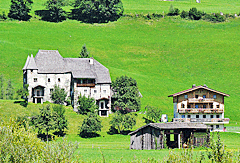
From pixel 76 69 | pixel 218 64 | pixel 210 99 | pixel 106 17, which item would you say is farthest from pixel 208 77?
pixel 106 17

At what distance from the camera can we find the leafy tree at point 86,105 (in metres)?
84.6

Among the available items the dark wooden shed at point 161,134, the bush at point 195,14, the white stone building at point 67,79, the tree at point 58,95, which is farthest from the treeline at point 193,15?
the dark wooden shed at point 161,134

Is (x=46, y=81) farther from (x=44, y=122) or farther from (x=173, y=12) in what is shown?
(x=173, y=12)

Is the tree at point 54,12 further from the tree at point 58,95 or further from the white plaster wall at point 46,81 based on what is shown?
the tree at point 58,95

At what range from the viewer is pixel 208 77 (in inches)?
4478

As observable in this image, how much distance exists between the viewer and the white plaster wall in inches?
3531

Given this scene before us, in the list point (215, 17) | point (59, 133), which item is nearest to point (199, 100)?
point (59, 133)

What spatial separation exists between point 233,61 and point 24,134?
333 feet

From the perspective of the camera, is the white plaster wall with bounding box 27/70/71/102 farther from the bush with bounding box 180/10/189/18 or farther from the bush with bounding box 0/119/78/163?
the bush with bounding box 180/10/189/18

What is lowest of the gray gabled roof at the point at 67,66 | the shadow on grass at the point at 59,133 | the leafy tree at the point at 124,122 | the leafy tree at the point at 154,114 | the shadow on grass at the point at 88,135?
the shadow on grass at the point at 88,135

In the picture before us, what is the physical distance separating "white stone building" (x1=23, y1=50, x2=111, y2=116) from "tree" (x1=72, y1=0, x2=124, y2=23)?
69439 mm

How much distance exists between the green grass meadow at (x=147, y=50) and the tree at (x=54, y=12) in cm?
346

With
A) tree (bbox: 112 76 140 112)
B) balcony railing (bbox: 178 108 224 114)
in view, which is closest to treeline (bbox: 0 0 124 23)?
tree (bbox: 112 76 140 112)

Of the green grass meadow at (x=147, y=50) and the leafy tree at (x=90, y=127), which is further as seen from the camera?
the green grass meadow at (x=147, y=50)
